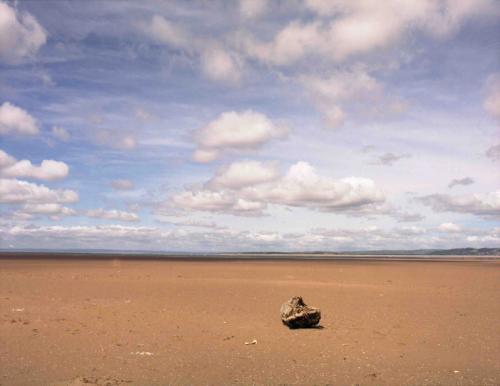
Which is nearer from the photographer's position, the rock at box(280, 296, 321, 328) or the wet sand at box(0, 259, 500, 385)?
the wet sand at box(0, 259, 500, 385)

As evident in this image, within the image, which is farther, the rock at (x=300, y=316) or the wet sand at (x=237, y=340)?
the rock at (x=300, y=316)

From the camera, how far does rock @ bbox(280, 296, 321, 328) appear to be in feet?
52.9

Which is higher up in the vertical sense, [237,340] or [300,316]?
[300,316]

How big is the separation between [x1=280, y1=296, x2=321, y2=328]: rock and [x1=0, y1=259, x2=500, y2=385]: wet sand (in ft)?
1.22

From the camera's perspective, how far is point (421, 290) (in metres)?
29.4

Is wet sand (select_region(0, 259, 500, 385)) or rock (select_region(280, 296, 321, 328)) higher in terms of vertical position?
rock (select_region(280, 296, 321, 328))

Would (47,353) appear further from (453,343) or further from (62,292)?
(62,292)

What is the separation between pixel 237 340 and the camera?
47.4 feet

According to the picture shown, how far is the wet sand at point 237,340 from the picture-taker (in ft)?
35.1

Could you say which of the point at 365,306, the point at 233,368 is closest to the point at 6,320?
the point at 233,368

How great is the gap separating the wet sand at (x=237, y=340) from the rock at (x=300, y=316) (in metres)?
0.37

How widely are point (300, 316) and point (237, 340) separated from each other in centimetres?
275

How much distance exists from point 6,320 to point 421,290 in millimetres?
23717

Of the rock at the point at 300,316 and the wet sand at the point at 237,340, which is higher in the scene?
the rock at the point at 300,316
